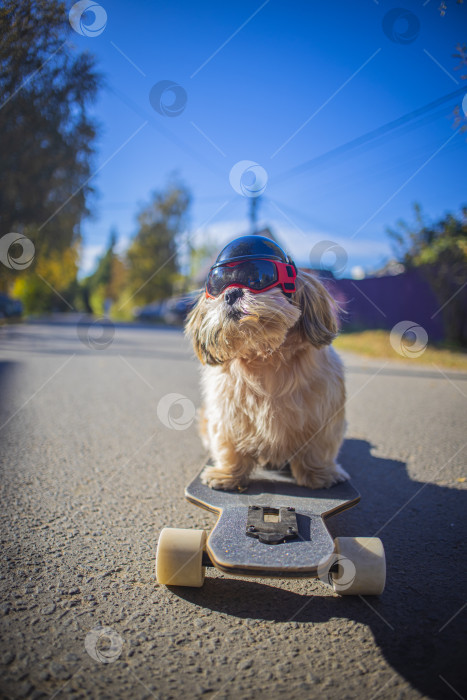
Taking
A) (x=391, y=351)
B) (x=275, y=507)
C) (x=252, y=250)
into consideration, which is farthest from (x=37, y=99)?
(x=391, y=351)

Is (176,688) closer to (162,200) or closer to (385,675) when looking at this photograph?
(385,675)

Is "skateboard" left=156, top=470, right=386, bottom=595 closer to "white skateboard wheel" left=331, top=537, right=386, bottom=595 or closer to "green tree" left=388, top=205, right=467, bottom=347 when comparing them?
"white skateboard wheel" left=331, top=537, right=386, bottom=595

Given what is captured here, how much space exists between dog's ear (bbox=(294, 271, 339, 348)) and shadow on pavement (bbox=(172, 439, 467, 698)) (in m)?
1.10

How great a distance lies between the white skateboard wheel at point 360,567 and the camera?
1.66m

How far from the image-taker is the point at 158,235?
4053cm

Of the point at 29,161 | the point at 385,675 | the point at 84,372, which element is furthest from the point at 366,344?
the point at 385,675

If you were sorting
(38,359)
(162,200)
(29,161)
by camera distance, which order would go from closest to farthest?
(29,161) → (38,359) → (162,200)

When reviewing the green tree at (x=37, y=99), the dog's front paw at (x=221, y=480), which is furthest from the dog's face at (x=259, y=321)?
the green tree at (x=37, y=99)

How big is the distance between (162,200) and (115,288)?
22167mm

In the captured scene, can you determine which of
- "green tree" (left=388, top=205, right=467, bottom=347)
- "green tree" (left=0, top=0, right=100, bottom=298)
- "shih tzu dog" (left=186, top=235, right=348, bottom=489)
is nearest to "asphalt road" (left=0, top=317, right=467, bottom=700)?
"shih tzu dog" (left=186, top=235, right=348, bottom=489)

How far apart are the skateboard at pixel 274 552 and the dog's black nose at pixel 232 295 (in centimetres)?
105

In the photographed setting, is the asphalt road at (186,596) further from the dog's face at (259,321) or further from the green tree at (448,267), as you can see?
the green tree at (448,267)

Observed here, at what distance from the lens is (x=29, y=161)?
6.24 m

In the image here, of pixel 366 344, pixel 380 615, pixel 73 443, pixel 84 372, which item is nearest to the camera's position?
pixel 380 615
